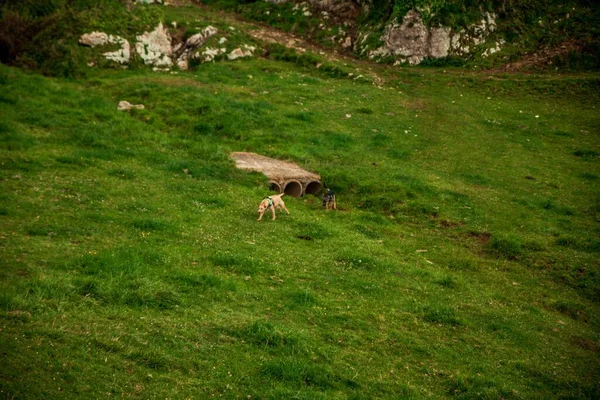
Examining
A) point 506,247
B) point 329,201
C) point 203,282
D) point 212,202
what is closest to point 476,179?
point 506,247

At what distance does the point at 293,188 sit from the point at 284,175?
2.84ft

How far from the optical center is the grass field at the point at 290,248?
13453 mm

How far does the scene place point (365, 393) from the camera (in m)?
13.5

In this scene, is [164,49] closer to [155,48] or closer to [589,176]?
[155,48]

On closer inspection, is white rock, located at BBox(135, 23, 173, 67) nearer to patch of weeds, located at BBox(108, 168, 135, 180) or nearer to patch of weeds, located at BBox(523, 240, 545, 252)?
patch of weeds, located at BBox(108, 168, 135, 180)

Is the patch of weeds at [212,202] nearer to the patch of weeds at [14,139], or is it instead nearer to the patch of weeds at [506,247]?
the patch of weeds at [14,139]

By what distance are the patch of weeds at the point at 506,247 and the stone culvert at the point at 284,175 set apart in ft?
31.0

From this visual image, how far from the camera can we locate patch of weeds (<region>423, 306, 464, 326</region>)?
1780 centimetres

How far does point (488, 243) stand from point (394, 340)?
1034 centimetres

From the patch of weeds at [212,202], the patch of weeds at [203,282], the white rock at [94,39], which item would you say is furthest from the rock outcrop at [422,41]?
the patch of weeds at [203,282]

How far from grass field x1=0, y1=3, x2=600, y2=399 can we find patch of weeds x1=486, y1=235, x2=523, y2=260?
0.26ft

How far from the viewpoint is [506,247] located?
2412 cm

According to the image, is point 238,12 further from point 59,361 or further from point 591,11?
point 59,361


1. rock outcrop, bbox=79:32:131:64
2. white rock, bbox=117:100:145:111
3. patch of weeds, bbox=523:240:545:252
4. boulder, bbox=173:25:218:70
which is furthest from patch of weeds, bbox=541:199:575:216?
rock outcrop, bbox=79:32:131:64
